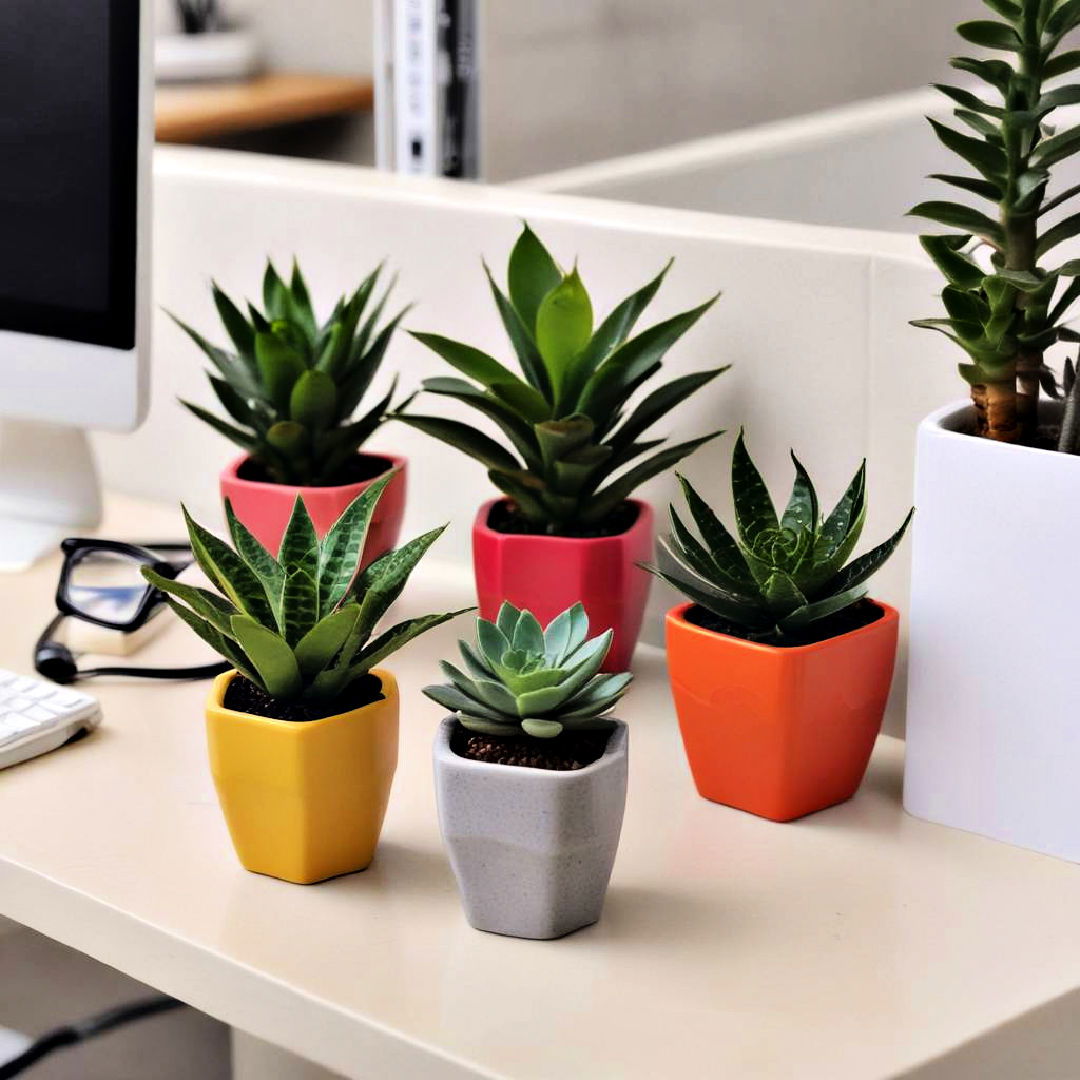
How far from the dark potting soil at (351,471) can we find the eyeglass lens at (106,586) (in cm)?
10

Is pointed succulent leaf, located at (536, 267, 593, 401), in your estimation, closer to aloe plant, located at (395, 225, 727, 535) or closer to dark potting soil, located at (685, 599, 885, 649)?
aloe plant, located at (395, 225, 727, 535)

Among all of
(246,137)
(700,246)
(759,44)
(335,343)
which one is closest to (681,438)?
(700,246)

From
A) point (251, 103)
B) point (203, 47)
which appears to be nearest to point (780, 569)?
point (251, 103)

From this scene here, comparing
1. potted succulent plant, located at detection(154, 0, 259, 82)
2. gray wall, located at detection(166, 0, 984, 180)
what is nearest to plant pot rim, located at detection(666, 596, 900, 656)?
gray wall, located at detection(166, 0, 984, 180)

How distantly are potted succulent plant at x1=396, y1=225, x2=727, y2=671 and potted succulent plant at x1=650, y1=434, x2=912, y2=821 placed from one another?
0.42ft

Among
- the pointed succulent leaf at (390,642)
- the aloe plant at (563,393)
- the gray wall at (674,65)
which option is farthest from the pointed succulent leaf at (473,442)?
the gray wall at (674,65)

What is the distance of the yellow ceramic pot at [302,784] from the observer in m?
0.79

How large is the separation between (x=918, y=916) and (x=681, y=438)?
1.35ft

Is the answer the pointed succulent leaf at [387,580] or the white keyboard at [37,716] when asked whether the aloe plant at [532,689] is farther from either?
the white keyboard at [37,716]

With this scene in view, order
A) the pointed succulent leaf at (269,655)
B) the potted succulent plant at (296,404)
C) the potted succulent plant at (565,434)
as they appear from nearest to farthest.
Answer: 1. the pointed succulent leaf at (269,655)
2. the potted succulent plant at (565,434)
3. the potted succulent plant at (296,404)

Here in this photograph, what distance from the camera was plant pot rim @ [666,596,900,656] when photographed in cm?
84

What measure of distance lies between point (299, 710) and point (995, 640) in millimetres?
343

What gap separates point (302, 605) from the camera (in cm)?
82

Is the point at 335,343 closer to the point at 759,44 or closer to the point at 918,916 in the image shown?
the point at 918,916
